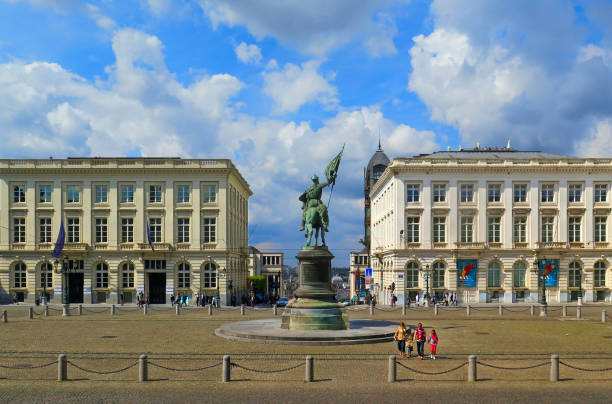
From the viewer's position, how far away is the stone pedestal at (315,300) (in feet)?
103

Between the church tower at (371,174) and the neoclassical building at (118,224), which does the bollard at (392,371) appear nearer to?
the neoclassical building at (118,224)

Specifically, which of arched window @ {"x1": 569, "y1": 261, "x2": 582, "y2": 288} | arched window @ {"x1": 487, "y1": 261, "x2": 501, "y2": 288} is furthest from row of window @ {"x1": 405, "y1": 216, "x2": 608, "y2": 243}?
arched window @ {"x1": 487, "y1": 261, "x2": 501, "y2": 288}

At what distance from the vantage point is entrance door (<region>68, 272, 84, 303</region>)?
6656cm

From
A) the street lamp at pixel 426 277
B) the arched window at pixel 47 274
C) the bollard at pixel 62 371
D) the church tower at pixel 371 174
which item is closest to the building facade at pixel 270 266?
the church tower at pixel 371 174

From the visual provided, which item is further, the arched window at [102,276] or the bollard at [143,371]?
the arched window at [102,276]

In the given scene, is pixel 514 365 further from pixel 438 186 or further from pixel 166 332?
pixel 438 186

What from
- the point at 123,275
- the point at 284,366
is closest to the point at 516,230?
the point at 123,275

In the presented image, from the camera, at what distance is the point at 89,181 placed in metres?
66.8

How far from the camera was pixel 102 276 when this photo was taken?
66500 millimetres

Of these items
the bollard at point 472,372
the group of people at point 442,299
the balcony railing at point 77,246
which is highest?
the balcony railing at point 77,246

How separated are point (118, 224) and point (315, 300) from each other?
4083 cm

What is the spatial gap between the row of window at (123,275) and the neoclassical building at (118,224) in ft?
0.36

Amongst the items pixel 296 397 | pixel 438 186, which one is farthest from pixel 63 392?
pixel 438 186

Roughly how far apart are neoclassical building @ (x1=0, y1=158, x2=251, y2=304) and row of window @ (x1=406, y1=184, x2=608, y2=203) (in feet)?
69.5
